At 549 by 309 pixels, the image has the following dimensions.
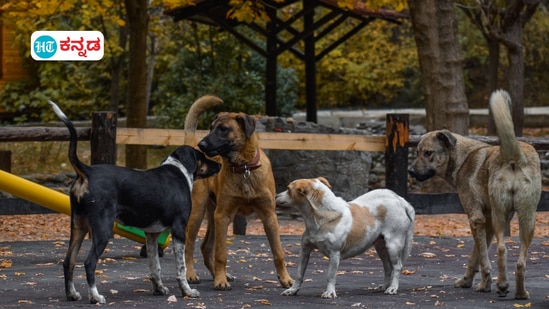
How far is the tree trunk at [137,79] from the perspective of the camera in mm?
19141

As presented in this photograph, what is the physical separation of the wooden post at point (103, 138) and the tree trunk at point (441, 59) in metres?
6.74

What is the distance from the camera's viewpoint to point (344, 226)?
8.42 m

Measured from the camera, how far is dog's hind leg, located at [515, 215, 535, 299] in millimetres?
8234

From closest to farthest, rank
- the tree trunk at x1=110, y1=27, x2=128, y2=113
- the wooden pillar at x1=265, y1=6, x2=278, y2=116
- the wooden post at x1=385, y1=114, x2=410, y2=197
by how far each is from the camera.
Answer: the wooden post at x1=385, y1=114, x2=410, y2=197 < the wooden pillar at x1=265, y1=6, x2=278, y2=116 < the tree trunk at x1=110, y1=27, x2=128, y2=113

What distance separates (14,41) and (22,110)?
307 cm

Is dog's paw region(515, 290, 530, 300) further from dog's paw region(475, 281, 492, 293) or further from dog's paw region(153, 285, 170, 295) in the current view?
dog's paw region(153, 285, 170, 295)

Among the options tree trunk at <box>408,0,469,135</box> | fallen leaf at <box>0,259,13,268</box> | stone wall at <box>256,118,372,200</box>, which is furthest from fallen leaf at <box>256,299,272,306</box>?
tree trunk at <box>408,0,469,135</box>

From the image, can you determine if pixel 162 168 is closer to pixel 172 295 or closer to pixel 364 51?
pixel 172 295

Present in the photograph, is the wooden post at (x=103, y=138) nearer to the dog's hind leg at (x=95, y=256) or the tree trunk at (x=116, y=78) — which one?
the dog's hind leg at (x=95, y=256)

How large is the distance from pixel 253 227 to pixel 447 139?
8.02 metres

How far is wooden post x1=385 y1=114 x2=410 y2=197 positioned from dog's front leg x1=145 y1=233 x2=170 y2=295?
17.6 feet

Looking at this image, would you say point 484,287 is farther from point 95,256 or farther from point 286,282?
point 95,256

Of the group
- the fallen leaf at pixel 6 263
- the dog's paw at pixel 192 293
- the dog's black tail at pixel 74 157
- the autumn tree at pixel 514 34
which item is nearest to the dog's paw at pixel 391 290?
the dog's paw at pixel 192 293

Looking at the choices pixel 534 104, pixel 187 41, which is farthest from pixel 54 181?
pixel 534 104
